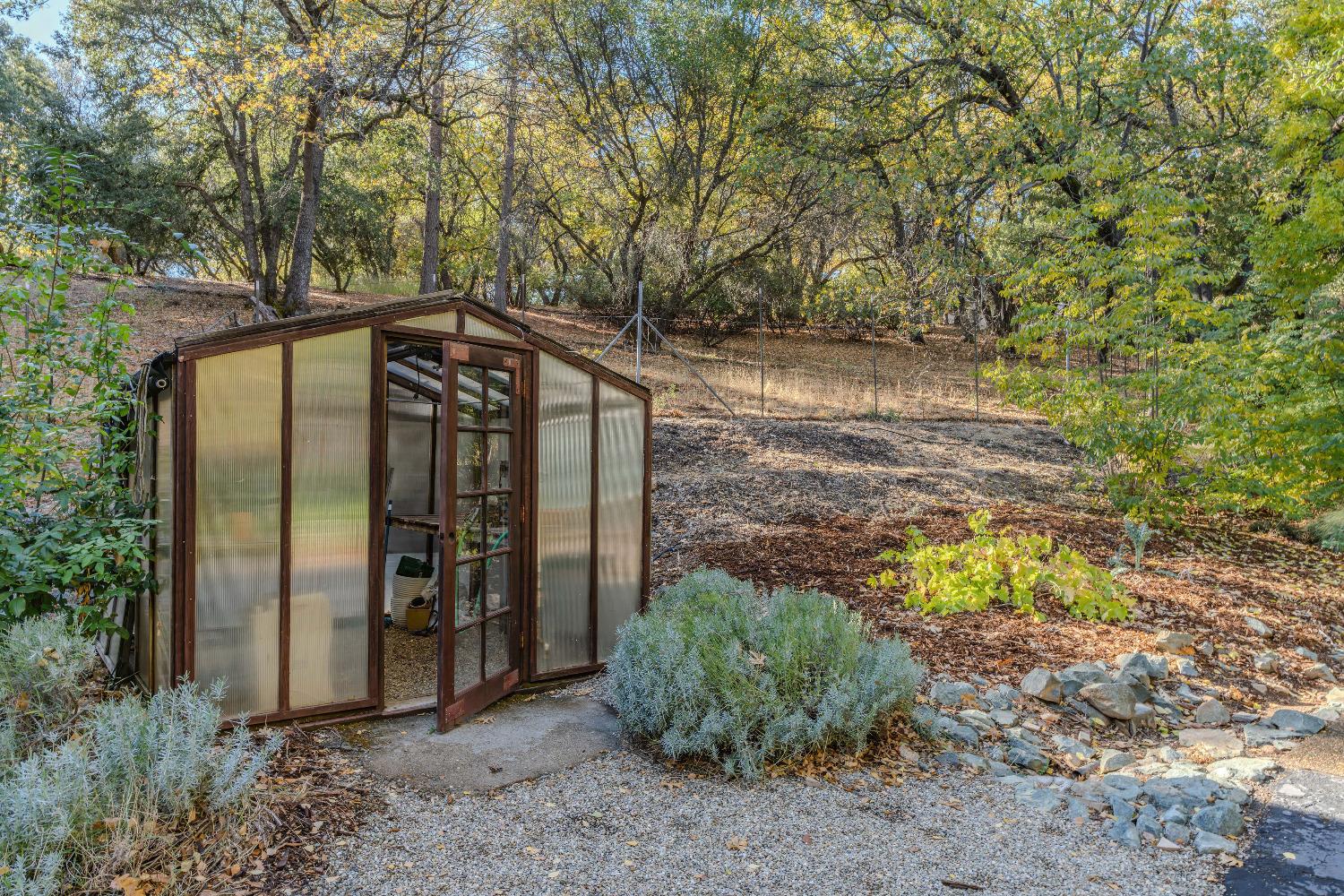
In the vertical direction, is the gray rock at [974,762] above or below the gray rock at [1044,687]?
below

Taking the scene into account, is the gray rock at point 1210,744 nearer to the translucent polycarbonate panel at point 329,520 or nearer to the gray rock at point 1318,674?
the gray rock at point 1318,674

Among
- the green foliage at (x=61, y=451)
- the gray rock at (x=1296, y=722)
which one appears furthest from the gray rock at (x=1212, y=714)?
the green foliage at (x=61, y=451)

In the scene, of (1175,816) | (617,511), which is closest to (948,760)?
(1175,816)

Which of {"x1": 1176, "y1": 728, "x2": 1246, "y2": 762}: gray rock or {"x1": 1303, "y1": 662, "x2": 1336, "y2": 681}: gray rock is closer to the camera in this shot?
{"x1": 1176, "y1": 728, "x2": 1246, "y2": 762}: gray rock

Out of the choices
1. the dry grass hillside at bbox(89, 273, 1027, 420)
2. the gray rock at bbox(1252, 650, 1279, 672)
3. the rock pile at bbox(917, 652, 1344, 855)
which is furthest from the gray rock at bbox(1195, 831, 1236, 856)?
the dry grass hillside at bbox(89, 273, 1027, 420)

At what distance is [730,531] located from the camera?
812 cm

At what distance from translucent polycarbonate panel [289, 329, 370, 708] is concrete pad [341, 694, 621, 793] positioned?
1.17 feet

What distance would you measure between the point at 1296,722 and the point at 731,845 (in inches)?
137

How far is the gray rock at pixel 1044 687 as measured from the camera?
187 inches

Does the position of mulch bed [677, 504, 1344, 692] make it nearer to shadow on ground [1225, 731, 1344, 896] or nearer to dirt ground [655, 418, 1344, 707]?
dirt ground [655, 418, 1344, 707]

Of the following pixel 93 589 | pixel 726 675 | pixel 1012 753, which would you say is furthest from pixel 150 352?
pixel 1012 753

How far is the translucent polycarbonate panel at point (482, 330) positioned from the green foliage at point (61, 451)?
178 cm

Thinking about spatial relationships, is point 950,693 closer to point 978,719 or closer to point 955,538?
point 978,719

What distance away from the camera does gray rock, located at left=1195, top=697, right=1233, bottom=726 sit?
182 inches
